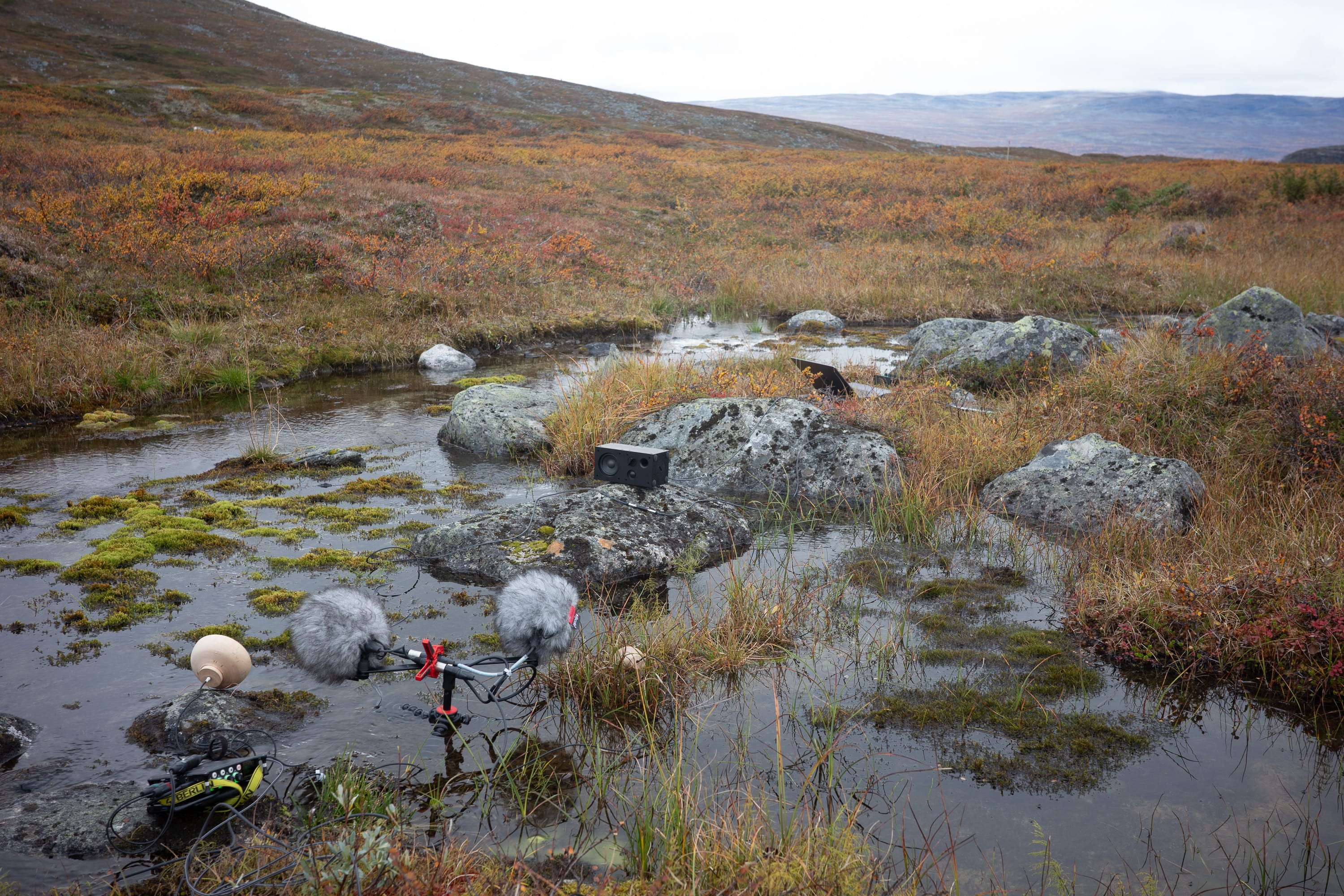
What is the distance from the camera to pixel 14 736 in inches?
141

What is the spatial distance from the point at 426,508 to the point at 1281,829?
6.21 m

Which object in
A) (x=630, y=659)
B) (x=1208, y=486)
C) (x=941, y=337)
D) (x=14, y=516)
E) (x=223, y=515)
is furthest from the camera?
(x=941, y=337)

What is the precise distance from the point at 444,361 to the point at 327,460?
5239 millimetres

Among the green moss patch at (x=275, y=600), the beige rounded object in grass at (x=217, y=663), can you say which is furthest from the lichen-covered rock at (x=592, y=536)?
the beige rounded object in grass at (x=217, y=663)

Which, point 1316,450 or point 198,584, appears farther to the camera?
point 1316,450

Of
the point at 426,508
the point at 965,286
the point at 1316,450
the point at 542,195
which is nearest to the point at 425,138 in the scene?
the point at 542,195

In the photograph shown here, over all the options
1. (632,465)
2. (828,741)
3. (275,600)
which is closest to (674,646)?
(828,741)

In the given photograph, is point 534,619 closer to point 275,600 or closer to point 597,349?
point 275,600

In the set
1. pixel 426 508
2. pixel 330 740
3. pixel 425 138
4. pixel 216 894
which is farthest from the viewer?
pixel 425 138

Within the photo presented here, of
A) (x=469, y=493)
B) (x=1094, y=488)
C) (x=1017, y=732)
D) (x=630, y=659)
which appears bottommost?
(x=469, y=493)

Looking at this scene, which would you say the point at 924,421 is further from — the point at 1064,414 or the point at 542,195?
the point at 542,195

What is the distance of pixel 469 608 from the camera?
5238 millimetres

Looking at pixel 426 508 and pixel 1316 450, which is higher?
pixel 1316 450

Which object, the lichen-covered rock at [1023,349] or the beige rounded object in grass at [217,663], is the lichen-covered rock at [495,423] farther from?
the lichen-covered rock at [1023,349]
